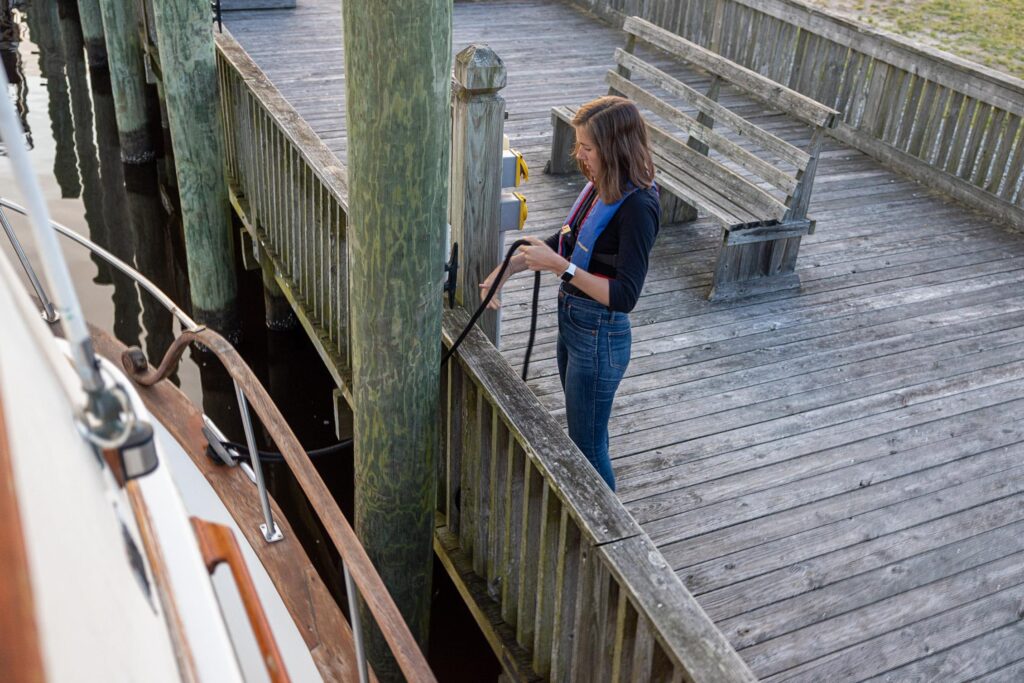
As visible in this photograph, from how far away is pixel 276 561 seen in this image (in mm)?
3418

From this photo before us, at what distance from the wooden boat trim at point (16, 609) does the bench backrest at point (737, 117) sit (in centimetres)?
460

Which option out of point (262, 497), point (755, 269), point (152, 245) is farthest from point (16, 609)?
point (152, 245)

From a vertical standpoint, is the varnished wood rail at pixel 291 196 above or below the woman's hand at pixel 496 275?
below

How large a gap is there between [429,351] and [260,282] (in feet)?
18.8

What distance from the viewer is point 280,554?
11.3 ft

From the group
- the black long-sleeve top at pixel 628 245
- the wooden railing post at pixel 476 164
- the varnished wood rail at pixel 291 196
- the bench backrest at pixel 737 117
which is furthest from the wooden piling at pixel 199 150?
the black long-sleeve top at pixel 628 245

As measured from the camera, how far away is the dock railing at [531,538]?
259 cm

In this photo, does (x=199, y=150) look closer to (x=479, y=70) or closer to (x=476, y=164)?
(x=476, y=164)

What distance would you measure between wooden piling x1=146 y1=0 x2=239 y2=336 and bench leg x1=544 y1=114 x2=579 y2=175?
220 cm

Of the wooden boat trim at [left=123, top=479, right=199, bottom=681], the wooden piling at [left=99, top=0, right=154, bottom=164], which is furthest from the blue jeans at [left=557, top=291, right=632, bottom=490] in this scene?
the wooden piling at [left=99, top=0, right=154, bottom=164]

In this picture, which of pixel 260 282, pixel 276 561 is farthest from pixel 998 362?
pixel 260 282

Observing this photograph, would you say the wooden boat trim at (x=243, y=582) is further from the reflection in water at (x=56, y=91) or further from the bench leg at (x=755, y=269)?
the reflection in water at (x=56, y=91)

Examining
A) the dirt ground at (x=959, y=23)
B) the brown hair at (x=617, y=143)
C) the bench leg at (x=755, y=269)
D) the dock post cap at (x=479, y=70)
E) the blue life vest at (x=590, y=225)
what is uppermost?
the dock post cap at (x=479, y=70)

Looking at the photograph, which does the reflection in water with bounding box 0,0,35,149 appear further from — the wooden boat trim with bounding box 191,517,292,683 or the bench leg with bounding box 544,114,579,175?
the wooden boat trim with bounding box 191,517,292,683
